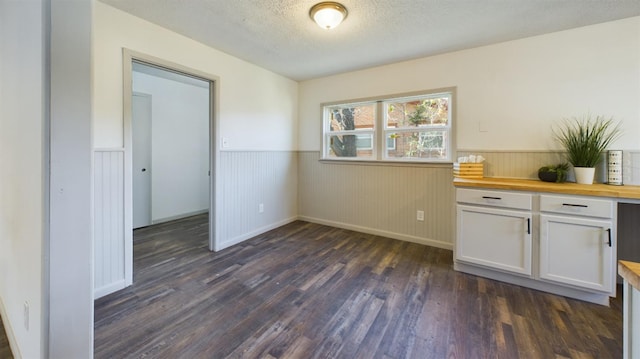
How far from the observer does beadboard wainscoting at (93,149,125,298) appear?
2.14 m

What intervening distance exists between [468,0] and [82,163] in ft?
8.95

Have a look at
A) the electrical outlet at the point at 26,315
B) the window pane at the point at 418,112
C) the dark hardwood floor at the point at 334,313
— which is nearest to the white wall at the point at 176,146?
the dark hardwood floor at the point at 334,313

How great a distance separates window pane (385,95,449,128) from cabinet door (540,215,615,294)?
1.62m

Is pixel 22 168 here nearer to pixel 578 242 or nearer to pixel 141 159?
pixel 141 159

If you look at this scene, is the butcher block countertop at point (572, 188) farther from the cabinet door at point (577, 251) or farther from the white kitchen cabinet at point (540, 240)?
the cabinet door at point (577, 251)

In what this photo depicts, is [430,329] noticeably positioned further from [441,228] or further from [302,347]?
[441,228]

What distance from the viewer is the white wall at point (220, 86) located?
7.07ft

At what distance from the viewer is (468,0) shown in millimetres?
2047

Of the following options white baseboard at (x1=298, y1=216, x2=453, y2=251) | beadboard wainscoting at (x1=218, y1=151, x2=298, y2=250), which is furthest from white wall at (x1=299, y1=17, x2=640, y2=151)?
beadboard wainscoting at (x1=218, y1=151, x2=298, y2=250)

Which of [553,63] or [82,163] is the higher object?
[553,63]

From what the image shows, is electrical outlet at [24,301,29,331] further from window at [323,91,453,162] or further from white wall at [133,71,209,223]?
window at [323,91,453,162]

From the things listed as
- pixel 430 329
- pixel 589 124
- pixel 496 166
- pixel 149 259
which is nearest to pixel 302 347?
pixel 430 329

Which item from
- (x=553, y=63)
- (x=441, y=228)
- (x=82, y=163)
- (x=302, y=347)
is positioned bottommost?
(x=302, y=347)

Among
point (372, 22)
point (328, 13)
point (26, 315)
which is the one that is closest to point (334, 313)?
point (26, 315)
